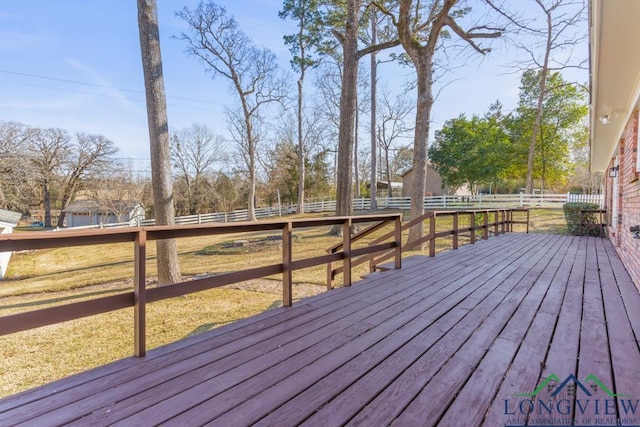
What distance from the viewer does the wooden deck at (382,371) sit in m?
1.48

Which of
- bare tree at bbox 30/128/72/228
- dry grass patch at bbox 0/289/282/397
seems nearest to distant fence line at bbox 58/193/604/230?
bare tree at bbox 30/128/72/228

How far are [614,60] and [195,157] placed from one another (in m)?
28.3

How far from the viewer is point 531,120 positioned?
20703 millimetres

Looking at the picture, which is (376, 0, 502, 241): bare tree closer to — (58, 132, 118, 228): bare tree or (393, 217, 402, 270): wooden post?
(393, 217, 402, 270): wooden post

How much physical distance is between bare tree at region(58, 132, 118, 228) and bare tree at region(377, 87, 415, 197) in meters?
20.9

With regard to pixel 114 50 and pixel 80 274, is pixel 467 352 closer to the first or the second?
pixel 80 274

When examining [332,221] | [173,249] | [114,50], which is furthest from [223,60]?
[332,221]

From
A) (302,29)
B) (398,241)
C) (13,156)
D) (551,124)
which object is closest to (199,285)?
(398,241)

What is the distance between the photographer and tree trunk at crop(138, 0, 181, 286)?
18.6ft

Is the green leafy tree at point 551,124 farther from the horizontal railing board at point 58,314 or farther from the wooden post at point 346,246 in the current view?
the horizontal railing board at point 58,314

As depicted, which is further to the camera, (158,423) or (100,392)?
(100,392)

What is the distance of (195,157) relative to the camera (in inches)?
1097

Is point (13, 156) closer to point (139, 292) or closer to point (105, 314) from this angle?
point (105, 314)

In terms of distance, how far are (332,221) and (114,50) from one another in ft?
58.7
